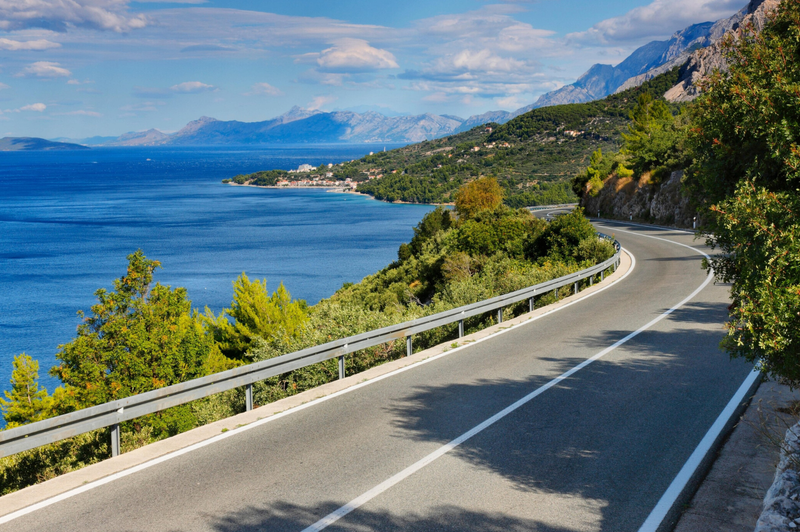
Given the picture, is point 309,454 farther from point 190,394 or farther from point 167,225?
point 167,225

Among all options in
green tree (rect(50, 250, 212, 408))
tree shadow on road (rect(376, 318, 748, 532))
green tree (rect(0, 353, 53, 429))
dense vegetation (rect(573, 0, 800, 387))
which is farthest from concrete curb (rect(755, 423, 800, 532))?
green tree (rect(0, 353, 53, 429))

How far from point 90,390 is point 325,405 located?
13567 mm

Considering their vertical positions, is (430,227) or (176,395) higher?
(430,227)

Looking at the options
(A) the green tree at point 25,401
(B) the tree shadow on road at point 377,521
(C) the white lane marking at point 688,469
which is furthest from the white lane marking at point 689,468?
(A) the green tree at point 25,401

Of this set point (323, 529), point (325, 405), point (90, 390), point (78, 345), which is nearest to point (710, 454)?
point (323, 529)

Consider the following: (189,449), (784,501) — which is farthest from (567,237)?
(784,501)

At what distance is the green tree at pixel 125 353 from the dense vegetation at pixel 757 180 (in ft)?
55.8

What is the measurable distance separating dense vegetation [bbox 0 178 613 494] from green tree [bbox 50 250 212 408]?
38 millimetres

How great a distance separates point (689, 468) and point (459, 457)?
2213mm

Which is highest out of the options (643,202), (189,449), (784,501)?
(643,202)

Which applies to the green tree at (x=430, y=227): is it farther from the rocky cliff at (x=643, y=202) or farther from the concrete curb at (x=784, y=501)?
the concrete curb at (x=784, y=501)

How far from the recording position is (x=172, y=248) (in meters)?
102

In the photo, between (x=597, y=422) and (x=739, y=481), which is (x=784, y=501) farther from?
(x=597, y=422)

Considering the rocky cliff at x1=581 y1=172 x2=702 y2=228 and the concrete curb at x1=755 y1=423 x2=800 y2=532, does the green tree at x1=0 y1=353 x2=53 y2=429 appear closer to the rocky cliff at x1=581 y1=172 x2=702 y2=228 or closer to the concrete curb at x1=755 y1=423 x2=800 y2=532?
the concrete curb at x1=755 y1=423 x2=800 y2=532
